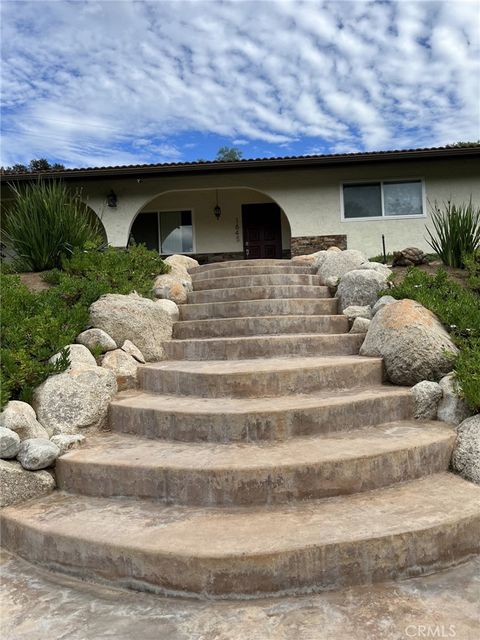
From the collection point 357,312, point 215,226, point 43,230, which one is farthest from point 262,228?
point 357,312

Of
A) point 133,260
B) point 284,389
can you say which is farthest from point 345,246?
point 284,389

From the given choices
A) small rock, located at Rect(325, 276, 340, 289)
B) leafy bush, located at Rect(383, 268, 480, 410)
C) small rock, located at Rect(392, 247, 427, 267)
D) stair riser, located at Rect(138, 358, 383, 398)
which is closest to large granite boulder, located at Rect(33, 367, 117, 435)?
stair riser, located at Rect(138, 358, 383, 398)

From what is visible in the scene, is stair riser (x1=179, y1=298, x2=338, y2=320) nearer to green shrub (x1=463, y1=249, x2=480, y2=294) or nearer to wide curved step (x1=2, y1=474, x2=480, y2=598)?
green shrub (x1=463, y1=249, x2=480, y2=294)

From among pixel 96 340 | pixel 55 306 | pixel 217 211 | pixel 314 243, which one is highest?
pixel 217 211

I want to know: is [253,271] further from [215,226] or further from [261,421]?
[215,226]

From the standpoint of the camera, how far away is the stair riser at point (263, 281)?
6.40 metres

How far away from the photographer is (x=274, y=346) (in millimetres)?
4504

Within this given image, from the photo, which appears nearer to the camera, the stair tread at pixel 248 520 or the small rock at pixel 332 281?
the stair tread at pixel 248 520

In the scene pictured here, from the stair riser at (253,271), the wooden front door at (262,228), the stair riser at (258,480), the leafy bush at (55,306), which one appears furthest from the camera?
the wooden front door at (262,228)

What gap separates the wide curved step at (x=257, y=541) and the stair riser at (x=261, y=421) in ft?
1.96

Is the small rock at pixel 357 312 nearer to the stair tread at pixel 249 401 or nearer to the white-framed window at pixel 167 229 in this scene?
the stair tread at pixel 249 401

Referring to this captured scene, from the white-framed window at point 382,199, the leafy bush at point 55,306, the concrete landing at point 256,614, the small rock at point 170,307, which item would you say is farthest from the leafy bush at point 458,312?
the white-framed window at point 382,199

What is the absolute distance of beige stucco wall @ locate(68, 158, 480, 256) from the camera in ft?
34.2

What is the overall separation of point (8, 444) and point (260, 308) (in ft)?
10.8
